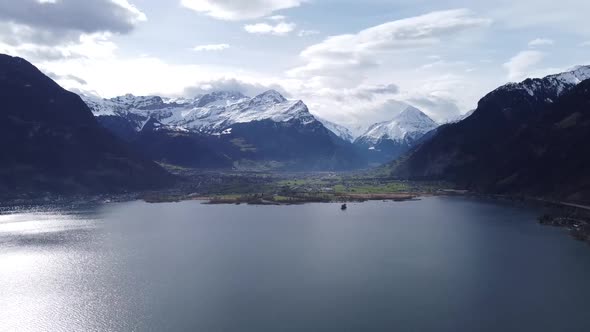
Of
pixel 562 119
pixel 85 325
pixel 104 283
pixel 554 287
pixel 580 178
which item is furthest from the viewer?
pixel 562 119

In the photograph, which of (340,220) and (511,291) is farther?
(340,220)

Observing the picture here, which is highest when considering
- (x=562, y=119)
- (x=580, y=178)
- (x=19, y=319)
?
(x=562, y=119)

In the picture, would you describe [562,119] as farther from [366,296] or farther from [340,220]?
[366,296]

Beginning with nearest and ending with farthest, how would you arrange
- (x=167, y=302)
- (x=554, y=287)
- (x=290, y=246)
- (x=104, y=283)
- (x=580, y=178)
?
(x=167, y=302) → (x=554, y=287) → (x=104, y=283) → (x=290, y=246) → (x=580, y=178)

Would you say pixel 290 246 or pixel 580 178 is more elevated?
pixel 580 178

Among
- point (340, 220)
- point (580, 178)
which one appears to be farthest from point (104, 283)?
point (580, 178)

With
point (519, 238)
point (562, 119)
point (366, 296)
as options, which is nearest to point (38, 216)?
point (366, 296)
